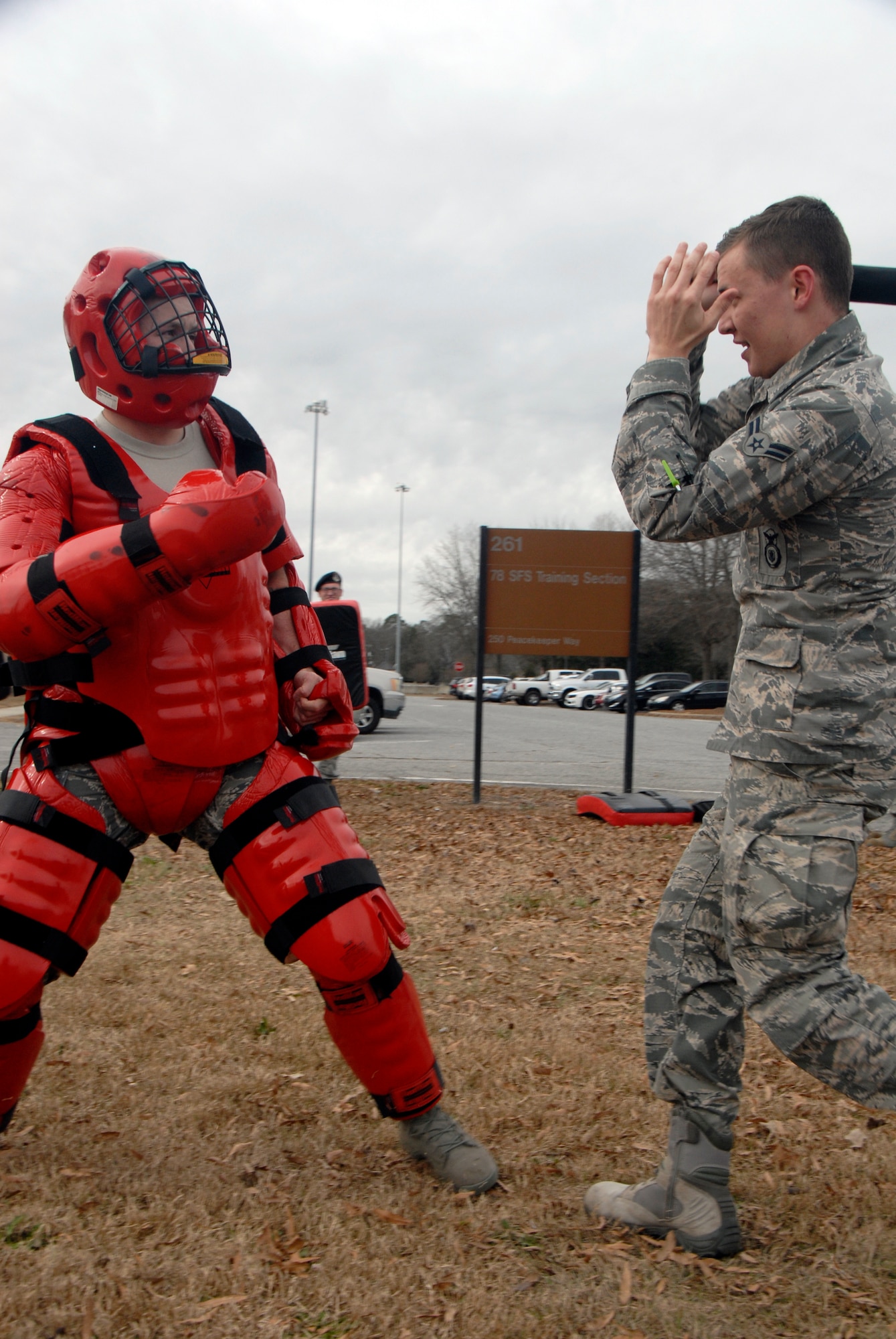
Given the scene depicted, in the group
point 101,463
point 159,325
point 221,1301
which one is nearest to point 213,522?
point 101,463

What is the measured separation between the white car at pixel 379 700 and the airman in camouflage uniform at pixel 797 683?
42.5 feet

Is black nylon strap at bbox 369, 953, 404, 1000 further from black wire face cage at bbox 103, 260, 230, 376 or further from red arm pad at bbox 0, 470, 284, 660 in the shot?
black wire face cage at bbox 103, 260, 230, 376

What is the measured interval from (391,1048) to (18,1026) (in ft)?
2.73

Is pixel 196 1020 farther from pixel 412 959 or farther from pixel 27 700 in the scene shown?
pixel 27 700

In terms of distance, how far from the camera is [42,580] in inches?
82.4

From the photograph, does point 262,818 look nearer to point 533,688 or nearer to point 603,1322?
point 603,1322

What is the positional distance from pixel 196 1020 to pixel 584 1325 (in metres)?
2.02

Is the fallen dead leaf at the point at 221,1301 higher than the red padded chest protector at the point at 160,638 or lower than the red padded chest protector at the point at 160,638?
lower

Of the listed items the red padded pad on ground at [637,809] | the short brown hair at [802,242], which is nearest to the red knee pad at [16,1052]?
the short brown hair at [802,242]

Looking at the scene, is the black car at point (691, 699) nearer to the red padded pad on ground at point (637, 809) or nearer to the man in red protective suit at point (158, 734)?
the red padded pad on ground at point (637, 809)

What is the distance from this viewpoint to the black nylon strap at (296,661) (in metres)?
2.69

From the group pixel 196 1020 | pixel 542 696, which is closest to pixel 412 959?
pixel 196 1020

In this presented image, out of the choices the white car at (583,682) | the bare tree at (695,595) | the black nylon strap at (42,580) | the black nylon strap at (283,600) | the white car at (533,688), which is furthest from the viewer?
the white car at (533,688)

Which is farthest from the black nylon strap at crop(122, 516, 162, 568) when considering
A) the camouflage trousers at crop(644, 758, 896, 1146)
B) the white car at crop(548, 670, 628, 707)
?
the white car at crop(548, 670, 628, 707)
